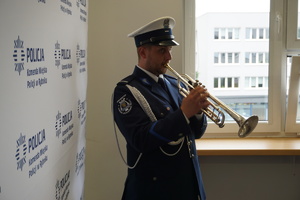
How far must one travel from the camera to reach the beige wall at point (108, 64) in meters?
2.37

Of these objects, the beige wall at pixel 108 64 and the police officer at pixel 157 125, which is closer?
the police officer at pixel 157 125

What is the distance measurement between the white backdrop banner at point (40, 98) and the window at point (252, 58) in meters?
1.17

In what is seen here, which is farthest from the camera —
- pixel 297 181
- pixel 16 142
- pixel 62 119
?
pixel 297 181

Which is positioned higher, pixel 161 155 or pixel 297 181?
pixel 161 155

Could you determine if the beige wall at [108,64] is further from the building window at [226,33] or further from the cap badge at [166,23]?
the cap badge at [166,23]

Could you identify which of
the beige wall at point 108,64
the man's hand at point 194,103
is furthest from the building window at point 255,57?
the man's hand at point 194,103

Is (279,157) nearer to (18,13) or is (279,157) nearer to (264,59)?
(264,59)

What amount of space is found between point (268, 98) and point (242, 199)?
72 centimetres

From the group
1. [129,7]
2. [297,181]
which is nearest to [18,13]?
[129,7]

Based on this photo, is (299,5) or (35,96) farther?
(299,5)

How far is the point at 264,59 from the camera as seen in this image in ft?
8.52

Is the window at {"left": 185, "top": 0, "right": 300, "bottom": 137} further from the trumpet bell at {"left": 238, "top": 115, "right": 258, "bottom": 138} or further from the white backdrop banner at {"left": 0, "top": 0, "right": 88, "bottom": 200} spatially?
the white backdrop banner at {"left": 0, "top": 0, "right": 88, "bottom": 200}

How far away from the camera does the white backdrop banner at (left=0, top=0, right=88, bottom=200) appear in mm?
801

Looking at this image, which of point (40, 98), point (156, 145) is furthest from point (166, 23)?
point (40, 98)
